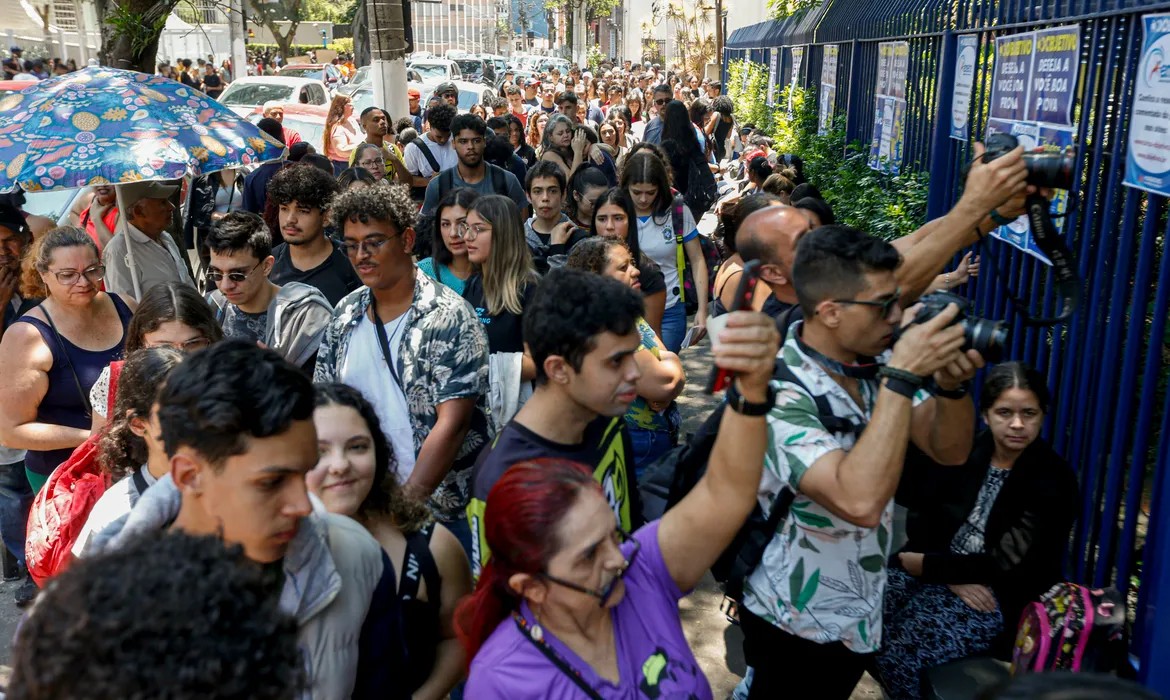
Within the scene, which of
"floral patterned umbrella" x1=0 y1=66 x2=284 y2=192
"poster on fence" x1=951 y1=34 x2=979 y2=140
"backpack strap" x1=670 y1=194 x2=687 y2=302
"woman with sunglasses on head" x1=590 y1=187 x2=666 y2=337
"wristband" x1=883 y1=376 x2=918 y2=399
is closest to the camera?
"wristband" x1=883 y1=376 x2=918 y2=399

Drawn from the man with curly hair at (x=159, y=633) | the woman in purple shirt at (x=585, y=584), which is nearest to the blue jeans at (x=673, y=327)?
the woman in purple shirt at (x=585, y=584)

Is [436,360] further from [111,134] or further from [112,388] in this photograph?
[111,134]

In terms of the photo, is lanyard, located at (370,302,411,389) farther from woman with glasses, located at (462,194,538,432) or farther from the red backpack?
the red backpack

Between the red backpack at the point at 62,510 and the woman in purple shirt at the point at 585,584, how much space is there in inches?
58.8

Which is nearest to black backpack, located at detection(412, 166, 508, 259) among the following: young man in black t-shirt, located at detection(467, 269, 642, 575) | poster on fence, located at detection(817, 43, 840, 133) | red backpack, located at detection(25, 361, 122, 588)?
red backpack, located at detection(25, 361, 122, 588)

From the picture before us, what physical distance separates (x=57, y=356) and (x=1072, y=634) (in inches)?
150

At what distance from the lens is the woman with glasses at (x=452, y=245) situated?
5027mm

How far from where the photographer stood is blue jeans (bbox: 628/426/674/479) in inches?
171

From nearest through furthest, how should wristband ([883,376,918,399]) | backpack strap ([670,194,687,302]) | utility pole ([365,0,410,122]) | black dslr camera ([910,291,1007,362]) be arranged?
1. wristband ([883,376,918,399])
2. black dslr camera ([910,291,1007,362])
3. backpack strap ([670,194,687,302])
4. utility pole ([365,0,410,122])

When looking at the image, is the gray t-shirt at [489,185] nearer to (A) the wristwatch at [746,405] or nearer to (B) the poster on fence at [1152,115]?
(B) the poster on fence at [1152,115]

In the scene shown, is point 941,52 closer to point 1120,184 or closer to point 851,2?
point 1120,184

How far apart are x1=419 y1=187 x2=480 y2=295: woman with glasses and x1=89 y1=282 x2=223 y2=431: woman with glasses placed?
1.47m

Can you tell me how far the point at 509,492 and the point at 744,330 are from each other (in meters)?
0.58

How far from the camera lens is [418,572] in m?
2.55
